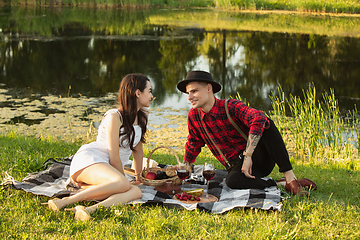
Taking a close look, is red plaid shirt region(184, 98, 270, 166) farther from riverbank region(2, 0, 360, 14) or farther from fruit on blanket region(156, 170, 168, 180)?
riverbank region(2, 0, 360, 14)

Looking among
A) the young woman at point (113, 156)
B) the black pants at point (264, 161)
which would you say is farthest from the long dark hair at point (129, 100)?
the black pants at point (264, 161)

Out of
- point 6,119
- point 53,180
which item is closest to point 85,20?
point 6,119

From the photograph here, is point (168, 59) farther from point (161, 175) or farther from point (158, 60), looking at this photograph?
point (161, 175)

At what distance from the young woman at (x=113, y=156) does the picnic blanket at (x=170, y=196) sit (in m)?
0.19

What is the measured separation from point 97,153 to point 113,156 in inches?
6.4

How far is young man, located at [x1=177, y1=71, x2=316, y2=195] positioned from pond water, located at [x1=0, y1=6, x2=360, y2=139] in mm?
4145

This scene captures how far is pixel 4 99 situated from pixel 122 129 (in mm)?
5666

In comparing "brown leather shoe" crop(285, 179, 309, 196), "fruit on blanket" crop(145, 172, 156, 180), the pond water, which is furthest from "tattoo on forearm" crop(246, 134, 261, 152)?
the pond water

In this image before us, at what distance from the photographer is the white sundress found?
10.7 ft

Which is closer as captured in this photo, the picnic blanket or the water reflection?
the picnic blanket

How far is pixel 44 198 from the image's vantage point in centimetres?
321

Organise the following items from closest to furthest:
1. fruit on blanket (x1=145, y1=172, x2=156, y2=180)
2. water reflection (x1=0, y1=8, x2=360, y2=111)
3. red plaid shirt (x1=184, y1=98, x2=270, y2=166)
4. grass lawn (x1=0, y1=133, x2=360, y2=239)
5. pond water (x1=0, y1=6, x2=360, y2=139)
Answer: grass lawn (x1=0, y1=133, x2=360, y2=239), red plaid shirt (x1=184, y1=98, x2=270, y2=166), fruit on blanket (x1=145, y1=172, x2=156, y2=180), pond water (x1=0, y1=6, x2=360, y2=139), water reflection (x1=0, y1=8, x2=360, y2=111)

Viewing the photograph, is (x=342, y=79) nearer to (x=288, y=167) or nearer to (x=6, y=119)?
(x=288, y=167)

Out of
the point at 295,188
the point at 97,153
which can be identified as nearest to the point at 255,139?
the point at 295,188
